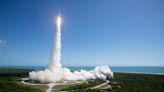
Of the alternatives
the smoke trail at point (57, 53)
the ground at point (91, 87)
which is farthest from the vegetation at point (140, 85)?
the smoke trail at point (57, 53)

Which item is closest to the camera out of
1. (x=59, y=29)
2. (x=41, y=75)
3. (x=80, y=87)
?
(x=80, y=87)

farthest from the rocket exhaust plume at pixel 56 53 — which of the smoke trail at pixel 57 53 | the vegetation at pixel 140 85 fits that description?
the vegetation at pixel 140 85

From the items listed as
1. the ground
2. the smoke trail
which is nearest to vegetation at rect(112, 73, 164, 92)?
the ground

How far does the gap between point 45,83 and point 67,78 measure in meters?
11.6

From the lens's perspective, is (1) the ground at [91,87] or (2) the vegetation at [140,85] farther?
(2) the vegetation at [140,85]

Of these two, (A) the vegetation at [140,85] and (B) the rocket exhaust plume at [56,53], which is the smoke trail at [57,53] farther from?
(A) the vegetation at [140,85]

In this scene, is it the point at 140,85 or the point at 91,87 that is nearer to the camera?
the point at 91,87

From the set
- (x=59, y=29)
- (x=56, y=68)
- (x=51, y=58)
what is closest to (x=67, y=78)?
(x=56, y=68)

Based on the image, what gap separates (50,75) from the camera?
79188mm

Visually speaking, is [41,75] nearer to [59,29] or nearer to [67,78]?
[67,78]

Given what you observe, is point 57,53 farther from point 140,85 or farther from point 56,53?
point 140,85

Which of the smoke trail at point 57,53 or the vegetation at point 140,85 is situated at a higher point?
the smoke trail at point 57,53

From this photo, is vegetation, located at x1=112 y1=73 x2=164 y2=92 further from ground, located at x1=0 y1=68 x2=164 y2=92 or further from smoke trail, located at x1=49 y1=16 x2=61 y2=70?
smoke trail, located at x1=49 y1=16 x2=61 y2=70

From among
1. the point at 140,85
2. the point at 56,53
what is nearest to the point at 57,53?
the point at 56,53
